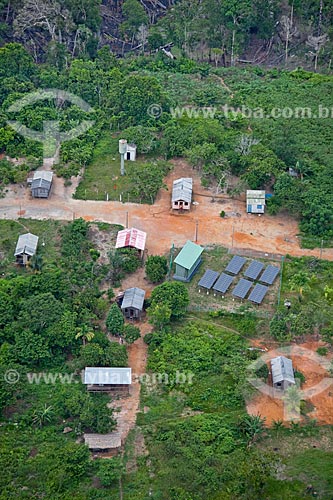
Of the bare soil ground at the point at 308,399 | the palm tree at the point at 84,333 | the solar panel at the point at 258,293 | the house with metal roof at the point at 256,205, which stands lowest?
the bare soil ground at the point at 308,399

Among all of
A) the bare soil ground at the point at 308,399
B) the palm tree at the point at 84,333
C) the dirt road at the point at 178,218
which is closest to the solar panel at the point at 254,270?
the dirt road at the point at 178,218

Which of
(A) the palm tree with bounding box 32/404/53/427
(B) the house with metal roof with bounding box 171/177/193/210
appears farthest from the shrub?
(B) the house with metal roof with bounding box 171/177/193/210

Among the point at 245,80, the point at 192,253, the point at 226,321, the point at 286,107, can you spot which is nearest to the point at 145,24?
the point at 245,80

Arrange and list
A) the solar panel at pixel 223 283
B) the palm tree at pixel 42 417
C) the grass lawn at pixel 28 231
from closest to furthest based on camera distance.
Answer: the palm tree at pixel 42 417
the solar panel at pixel 223 283
the grass lawn at pixel 28 231

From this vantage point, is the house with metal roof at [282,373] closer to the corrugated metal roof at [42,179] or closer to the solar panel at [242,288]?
the solar panel at [242,288]

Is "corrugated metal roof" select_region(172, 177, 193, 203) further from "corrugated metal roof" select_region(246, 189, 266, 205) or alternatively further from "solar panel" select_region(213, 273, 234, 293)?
"solar panel" select_region(213, 273, 234, 293)

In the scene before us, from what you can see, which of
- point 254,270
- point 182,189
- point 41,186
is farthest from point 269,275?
point 41,186
